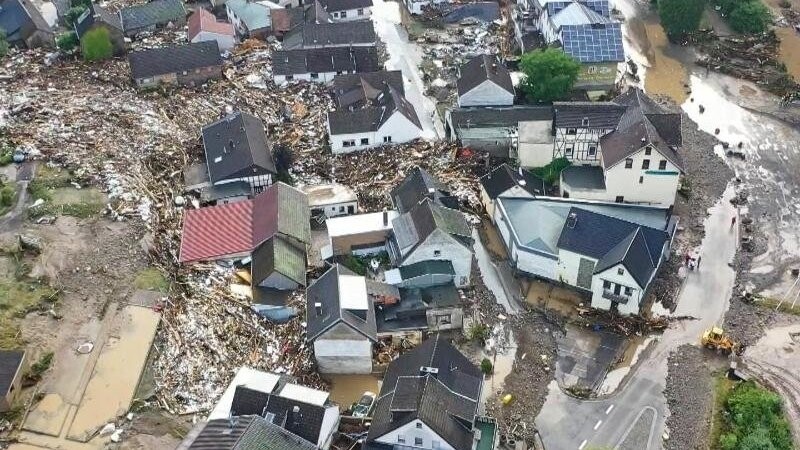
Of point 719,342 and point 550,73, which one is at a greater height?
point 550,73

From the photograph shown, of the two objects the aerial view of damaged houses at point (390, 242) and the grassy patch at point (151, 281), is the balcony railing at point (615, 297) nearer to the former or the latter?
the aerial view of damaged houses at point (390, 242)

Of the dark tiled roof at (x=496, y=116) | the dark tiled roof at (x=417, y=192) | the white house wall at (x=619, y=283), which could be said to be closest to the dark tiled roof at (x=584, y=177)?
the dark tiled roof at (x=496, y=116)

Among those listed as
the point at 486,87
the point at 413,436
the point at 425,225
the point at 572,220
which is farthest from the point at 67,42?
the point at 413,436

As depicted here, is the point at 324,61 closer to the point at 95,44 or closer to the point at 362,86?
the point at 362,86

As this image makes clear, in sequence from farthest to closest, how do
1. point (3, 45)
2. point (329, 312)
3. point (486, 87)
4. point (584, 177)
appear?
point (3, 45), point (486, 87), point (584, 177), point (329, 312)

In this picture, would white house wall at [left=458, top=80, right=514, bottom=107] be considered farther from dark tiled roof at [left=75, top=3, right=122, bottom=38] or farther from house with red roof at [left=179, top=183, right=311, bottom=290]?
dark tiled roof at [left=75, top=3, right=122, bottom=38]

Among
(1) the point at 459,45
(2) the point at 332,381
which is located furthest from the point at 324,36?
(2) the point at 332,381
